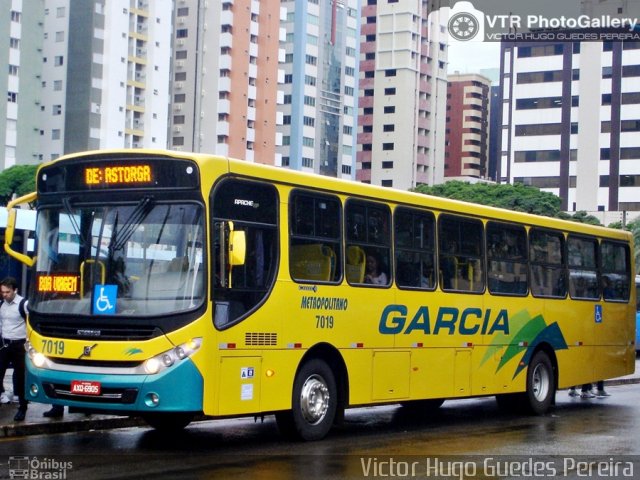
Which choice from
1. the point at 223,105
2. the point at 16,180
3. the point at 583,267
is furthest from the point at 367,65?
the point at 583,267

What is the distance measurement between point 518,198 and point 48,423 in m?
82.2

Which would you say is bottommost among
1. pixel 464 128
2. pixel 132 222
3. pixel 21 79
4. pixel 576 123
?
pixel 132 222

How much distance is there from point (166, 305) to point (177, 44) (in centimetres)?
10264

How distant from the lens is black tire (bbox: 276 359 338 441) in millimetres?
13438

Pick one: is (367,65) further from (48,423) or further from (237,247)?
(237,247)

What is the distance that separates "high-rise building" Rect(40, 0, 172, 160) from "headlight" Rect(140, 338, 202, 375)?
8407 cm

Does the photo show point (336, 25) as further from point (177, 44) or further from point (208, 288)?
point (208, 288)

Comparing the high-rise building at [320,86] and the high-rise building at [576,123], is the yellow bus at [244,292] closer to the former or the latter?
the high-rise building at [576,123]

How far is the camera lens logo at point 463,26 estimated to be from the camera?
10462 cm

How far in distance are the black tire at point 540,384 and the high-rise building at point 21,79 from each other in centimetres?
7579

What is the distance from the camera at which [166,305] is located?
39.2 feet

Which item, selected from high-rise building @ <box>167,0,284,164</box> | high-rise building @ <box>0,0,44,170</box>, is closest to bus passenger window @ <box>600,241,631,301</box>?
high-rise building @ <box>0,0,44,170</box>

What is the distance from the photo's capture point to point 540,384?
62.1 ft

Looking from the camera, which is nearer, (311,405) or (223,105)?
(311,405)
